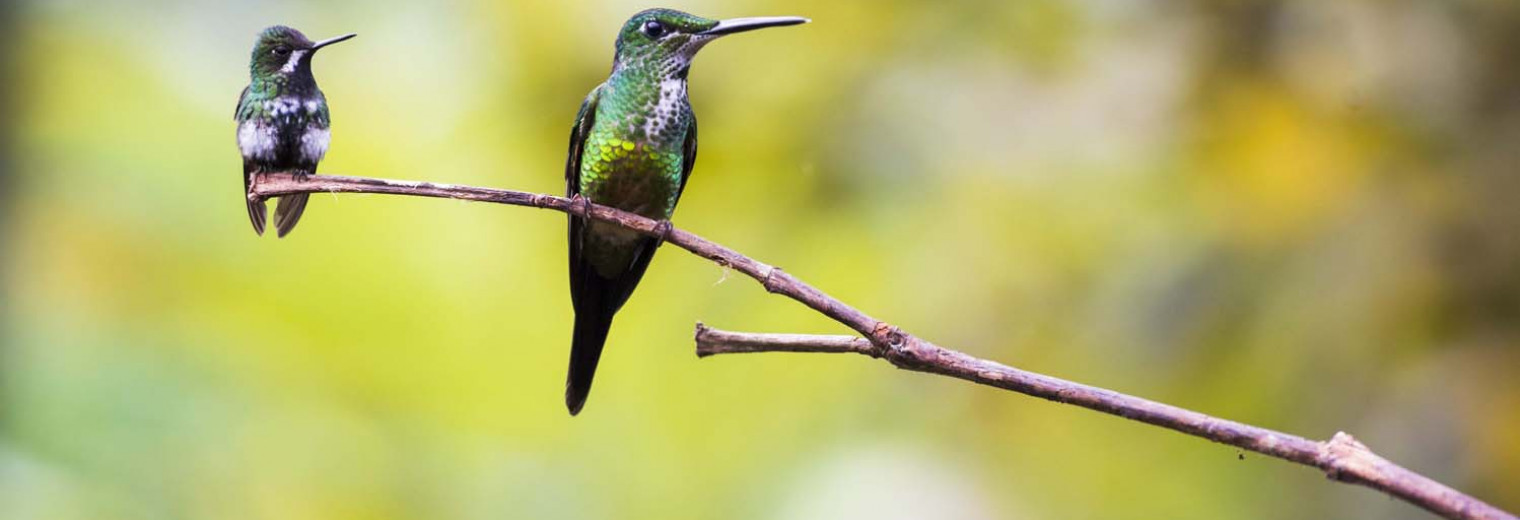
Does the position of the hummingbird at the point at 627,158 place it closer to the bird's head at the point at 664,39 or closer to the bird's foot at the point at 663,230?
the bird's head at the point at 664,39

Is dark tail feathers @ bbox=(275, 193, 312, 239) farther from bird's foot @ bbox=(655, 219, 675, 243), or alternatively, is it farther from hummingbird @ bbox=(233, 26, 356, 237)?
bird's foot @ bbox=(655, 219, 675, 243)

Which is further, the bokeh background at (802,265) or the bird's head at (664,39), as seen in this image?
the bokeh background at (802,265)

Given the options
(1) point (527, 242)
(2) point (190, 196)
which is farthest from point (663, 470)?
(2) point (190, 196)

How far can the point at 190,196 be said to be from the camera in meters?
2.52

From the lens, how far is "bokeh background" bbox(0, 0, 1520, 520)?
2.34m

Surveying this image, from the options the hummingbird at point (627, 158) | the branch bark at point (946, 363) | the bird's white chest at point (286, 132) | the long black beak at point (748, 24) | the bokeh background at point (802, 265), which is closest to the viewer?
the branch bark at point (946, 363)

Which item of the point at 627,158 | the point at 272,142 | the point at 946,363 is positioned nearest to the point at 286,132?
the point at 272,142

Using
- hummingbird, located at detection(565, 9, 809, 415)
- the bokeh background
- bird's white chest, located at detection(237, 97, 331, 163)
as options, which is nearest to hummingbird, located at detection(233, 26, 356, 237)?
bird's white chest, located at detection(237, 97, 331, 163)

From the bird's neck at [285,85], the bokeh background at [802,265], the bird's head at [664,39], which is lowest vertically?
the bokeh background at [802,265]

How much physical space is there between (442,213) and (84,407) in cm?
79

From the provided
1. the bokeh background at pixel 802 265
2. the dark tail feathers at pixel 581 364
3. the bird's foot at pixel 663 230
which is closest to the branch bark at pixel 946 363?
the bird's foot at pixel 663 230

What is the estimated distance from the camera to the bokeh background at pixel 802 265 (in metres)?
2.34

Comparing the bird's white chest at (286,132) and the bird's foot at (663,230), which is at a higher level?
the bird's white chest at (286,132)

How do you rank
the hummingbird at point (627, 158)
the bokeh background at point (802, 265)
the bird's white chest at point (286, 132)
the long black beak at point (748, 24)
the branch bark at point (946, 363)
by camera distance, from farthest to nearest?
1. the bokeh background at point (802, 265)
2. the hummingbird at point (627, 158)
3. the bird's white chest at point (286, 132)
4. the long black beak at point (748, 24)
5. the branch bark at point (946, 363)
